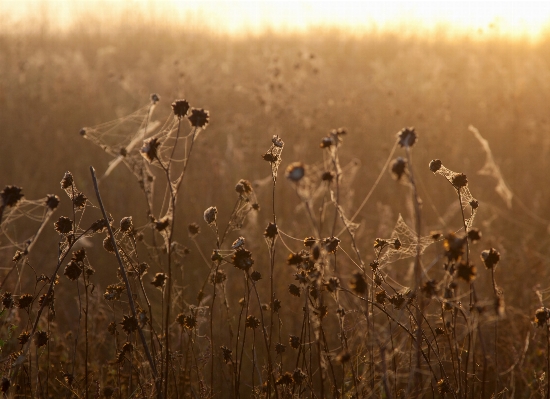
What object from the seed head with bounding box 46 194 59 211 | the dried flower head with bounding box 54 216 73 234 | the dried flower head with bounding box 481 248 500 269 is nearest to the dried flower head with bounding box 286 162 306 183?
the dried flower head with bounding box 481 248 500 269

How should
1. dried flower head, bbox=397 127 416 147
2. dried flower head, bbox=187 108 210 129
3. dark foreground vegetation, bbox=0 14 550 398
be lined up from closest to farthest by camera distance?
1. dried flower head, bbox=397 127 416 147
2. dried flower head, bbox=187 108 210 129
3. dark foreground vegetation, bbox=0 14 550 398

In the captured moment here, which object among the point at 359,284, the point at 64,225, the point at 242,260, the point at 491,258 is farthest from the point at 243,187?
the point at 491,258

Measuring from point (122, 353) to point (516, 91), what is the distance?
598cm

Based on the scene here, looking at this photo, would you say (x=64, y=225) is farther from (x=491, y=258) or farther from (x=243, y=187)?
(x=491, y=258)

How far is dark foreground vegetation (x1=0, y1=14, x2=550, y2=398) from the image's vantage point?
265cm

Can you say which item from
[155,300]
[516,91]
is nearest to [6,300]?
[155,300]

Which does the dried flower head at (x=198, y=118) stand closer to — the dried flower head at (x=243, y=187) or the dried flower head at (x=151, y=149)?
the dried flower head at (x=151, y=149)

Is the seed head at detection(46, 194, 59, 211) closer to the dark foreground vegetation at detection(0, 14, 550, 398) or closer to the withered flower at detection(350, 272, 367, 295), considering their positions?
the dark foreground vegetation at detection(0, 14, 550, 398)

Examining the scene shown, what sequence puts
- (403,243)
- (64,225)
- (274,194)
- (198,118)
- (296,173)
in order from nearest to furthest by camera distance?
(296,173) → (198,118) → (64,225) → (403,243) → (274,194)

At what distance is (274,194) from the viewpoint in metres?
2.44

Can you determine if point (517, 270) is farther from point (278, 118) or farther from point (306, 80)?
point (306, 80)

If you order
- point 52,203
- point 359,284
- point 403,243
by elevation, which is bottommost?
point 403,243

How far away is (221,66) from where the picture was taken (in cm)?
822

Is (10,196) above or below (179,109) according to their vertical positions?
below
